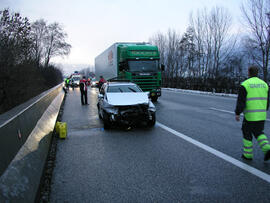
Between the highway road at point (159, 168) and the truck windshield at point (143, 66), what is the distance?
932 cm

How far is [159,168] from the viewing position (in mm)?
4426

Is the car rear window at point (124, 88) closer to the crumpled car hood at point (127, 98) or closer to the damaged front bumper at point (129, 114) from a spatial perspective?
the crumpled car hood at point (127, 98)

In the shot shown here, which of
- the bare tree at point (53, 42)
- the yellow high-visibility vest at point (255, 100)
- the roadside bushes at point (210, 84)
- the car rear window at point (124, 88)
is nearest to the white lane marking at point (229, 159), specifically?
the yellow high-visibility vest at point (255, 100)

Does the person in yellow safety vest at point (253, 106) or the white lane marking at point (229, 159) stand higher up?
the person in yellow safety vest at point (253, 106)

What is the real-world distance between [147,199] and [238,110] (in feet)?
8.38

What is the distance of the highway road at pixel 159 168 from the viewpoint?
343cm

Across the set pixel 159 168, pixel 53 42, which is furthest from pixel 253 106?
pixel 53 42

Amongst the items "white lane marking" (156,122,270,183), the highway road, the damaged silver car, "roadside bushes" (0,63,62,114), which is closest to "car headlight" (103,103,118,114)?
the damaged silver car

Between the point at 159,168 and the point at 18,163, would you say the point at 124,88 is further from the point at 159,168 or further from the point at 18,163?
the point at 18,163

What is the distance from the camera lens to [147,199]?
330 cm

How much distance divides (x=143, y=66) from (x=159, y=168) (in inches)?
493

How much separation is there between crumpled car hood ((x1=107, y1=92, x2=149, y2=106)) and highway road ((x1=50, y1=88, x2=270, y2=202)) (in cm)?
108

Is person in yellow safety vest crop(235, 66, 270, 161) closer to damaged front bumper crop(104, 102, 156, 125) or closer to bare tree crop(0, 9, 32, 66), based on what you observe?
damaged front bumper crop(104, 102, 156, 125)

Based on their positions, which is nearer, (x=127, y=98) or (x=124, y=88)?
(x=127, y=98)
